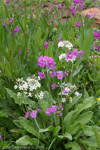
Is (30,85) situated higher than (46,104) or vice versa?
(30,85)

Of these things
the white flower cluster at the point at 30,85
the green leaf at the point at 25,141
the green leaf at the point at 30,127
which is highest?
the white flower cluster at the point at 30,85

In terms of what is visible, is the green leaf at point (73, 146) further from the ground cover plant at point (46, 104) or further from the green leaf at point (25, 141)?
the green leaf at point (25, 141)

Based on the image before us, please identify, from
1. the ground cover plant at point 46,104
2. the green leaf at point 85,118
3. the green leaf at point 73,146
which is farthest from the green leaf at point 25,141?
the green leaf at point 85,118

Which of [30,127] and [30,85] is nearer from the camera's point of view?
[30,85]

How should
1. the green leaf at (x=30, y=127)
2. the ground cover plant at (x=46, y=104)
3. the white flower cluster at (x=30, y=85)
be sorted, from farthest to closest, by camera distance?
the green leaf at (x=30, y=127) < the ground cover plant at (x=46, y=104) < the white flower cluster at (x=30, y=85)

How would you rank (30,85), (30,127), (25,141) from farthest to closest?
(30,127) → (25,141) → (30,85)

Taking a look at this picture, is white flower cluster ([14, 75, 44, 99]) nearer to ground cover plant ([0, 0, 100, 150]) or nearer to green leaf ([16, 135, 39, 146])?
ground cover plant ([0, 0, 100, 150])

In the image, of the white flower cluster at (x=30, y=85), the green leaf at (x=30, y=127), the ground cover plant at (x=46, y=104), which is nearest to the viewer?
the white flower cluster at (x=30, y=85)

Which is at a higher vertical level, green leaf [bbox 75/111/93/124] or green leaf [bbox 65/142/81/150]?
green leaf [bbox 75/111/93/124]

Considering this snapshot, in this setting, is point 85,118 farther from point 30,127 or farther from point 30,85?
point 30,85

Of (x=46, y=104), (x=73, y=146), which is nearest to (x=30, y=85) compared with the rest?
(x=46, y=104)

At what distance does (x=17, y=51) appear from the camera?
2.32 meters

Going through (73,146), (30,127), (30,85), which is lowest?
(73,146)

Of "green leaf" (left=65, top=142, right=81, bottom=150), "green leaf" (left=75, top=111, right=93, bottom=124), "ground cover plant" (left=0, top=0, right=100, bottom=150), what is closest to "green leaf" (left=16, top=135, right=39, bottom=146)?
"ground cover plant" (left=0, top=0, right=100, bottom=150)
